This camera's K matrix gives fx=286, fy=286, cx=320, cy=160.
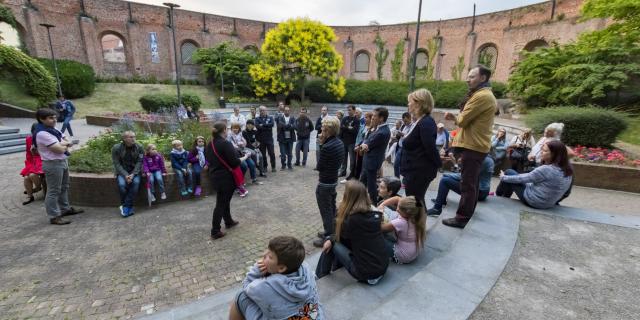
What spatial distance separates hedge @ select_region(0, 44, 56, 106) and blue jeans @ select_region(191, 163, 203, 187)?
1406 cm

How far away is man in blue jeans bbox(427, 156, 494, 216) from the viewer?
4.05 m

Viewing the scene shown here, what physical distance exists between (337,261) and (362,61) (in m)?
33.2

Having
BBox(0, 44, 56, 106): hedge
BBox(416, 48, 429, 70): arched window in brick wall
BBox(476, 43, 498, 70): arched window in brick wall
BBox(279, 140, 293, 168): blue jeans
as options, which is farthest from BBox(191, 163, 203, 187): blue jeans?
BBox(416, 48, 429, 70): arched window in brick wall

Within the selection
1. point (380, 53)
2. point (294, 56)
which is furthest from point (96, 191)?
point (380, 53)

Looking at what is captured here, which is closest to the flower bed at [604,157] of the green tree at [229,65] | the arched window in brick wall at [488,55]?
the green tree at [229,65]

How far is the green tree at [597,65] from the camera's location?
33.1 feet

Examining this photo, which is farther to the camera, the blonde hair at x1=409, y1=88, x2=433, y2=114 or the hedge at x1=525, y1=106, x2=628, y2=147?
the hedge at x1=525, y1=106, x2=628, y2=147

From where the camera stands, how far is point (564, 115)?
787 centimetres

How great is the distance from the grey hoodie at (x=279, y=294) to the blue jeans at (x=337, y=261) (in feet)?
→ 2.59

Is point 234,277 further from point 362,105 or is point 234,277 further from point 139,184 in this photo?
point 362,105

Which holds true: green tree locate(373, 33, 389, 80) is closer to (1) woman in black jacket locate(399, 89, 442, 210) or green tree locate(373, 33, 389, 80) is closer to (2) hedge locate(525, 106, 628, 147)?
(2) hedge locate(525, 106, 628, 147)

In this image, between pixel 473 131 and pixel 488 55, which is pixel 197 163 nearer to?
pixel 473 131

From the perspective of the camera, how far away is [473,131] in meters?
3.37

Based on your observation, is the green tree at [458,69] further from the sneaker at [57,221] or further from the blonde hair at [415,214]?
the sneaker at [57,221]
